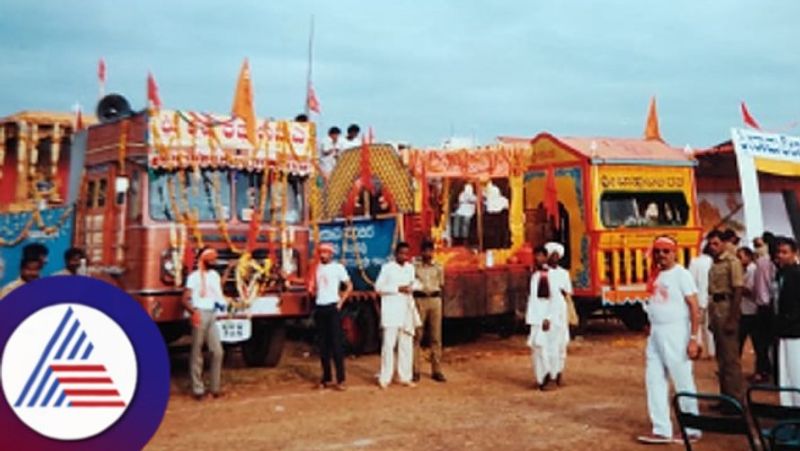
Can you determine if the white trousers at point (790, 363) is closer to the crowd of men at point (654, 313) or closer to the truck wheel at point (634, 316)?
the crowd of men at point (654, 313)

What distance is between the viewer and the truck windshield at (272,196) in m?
9.83

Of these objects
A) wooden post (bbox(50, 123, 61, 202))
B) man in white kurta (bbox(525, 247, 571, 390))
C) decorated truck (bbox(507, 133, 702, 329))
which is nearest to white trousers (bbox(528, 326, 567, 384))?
man in white kurta (bbox(525, 247, 571, 390))

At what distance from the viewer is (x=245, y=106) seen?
9.77 metres

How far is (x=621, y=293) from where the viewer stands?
1419cm

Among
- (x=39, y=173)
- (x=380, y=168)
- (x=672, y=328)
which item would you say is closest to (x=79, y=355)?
(x=672, y=328)

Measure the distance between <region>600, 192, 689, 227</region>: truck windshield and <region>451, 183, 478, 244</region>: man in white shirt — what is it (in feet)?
7.90

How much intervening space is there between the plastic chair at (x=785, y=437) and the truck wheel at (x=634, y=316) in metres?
11.2

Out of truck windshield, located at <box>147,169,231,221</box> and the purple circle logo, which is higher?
truck windshield, located at <box>147,169,231,221</box>

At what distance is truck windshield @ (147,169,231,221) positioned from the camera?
9195 mm

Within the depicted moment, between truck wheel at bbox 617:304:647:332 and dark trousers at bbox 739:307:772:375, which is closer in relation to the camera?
dark trousers at bbox 739:307:772:375

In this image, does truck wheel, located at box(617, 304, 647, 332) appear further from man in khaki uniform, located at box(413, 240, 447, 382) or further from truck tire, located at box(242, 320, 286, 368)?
truck tire, located at box(242, 320, 286, 368)

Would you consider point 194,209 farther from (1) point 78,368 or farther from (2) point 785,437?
(1) point 78,368

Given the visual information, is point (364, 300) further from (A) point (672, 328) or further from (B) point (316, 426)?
(A) point (672, 328)

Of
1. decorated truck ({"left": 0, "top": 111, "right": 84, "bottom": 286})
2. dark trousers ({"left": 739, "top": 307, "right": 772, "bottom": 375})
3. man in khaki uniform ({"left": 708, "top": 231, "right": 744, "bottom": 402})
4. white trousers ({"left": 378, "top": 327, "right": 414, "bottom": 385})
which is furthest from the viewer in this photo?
decorated truck ({"left": 0, "top": 111, "right": 84, "bottom": 286})
